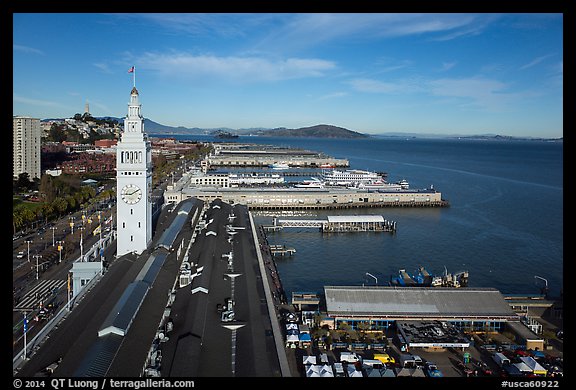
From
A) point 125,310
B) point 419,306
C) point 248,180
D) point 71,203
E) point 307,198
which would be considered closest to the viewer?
point 125,310

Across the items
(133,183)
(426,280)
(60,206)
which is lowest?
(426,280)

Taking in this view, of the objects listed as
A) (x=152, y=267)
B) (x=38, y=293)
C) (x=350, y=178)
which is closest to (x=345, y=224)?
(x=152, y=267)

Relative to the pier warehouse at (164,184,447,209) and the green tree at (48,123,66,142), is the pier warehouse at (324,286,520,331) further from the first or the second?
the green tree at (48,123,66,142)

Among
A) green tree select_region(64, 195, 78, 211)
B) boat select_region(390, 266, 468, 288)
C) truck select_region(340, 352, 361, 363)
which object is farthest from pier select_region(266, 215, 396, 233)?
truck select_region(340, 352, 361, 363)

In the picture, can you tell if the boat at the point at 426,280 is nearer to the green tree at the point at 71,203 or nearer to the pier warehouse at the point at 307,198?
the pier warehouse at the point at 307,198

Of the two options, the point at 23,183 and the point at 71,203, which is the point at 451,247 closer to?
the point at 71,203

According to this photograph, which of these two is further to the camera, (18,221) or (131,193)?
(18,221)

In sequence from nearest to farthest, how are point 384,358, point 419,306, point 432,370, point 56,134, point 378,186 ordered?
point 432,370 < point 384,358 < point 419,306 < point 378,186 < point 56,134
